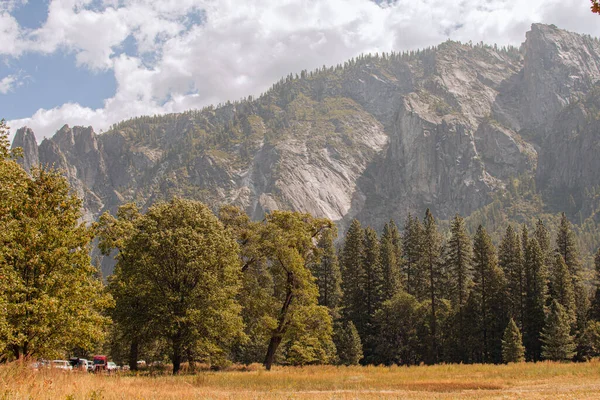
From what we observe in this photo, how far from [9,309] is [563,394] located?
21064mm

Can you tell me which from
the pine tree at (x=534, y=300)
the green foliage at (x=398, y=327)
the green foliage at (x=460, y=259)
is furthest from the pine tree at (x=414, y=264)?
the pine tree at (x=534, y=300)

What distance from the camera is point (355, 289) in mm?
77688

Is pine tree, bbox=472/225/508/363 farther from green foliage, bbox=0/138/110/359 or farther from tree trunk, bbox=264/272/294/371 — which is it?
green foliage, bbox=0/138/110/359

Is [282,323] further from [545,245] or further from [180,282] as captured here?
[545,245]

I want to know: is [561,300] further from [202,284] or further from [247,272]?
[202,284]

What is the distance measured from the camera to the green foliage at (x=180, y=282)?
105 feet

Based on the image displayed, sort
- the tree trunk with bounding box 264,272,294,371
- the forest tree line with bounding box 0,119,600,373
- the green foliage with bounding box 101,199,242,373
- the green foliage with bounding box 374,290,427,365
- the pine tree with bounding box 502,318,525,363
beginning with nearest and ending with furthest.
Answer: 1. the forest tree line with bounding box 0,119,600,373
2. the green foliage with bounding box 101,199,242,373
3. the tree trunk with bounding box 264,272,294,371
4. the pine tree with bounding box 502,318,525,363
5. the green foliage with bounding box 374,290,427,365

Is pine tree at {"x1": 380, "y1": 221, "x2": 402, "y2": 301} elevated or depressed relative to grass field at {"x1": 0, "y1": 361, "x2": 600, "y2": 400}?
elevated

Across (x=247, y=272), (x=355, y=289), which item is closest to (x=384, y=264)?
(x=355, y=289)

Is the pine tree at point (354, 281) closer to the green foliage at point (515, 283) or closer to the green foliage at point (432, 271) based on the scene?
the green foliage at point (432, 271)

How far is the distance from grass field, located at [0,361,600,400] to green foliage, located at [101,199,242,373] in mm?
5487

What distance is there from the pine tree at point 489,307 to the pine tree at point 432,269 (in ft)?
18.0

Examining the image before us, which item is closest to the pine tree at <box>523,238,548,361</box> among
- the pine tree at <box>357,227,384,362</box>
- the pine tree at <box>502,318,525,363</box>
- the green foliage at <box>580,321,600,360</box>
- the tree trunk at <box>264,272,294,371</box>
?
the green foliage at <box>580,321,600,360</box>

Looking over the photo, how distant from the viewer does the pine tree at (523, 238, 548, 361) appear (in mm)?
68988
